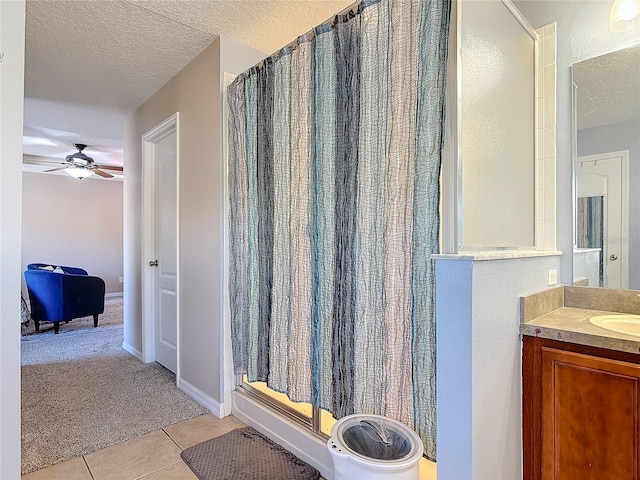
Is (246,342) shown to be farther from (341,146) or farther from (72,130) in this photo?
(72,130)

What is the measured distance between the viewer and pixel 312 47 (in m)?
1.71

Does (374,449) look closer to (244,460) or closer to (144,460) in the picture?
(244,460)

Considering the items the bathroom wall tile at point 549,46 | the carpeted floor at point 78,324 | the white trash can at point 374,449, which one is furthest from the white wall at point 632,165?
the carpeted floor at point 78,324

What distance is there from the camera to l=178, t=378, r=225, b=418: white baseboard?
2.32 m

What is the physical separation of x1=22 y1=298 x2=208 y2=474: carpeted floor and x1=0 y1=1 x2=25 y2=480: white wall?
706mm

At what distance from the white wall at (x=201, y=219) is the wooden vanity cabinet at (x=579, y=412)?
1781mm

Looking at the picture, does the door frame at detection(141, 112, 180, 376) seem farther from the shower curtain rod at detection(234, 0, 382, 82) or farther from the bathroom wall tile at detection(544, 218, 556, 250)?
the bathroom wall tile at detection(544, 218, 556, 250)

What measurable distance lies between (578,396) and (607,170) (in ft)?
3.30

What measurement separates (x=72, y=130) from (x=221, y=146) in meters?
2.80

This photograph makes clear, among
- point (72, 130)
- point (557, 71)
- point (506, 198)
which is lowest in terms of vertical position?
point (506, 198)

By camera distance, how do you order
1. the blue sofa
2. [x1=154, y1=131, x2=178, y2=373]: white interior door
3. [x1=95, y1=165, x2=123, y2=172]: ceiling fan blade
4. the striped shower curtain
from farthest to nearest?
[x1=95, y1=165, x2=123, y2=172]: ceiling fan blade, the blue sofa, [x1=154, y1=131, x2=178, y2=373]: white interior door, the striped shower curtain

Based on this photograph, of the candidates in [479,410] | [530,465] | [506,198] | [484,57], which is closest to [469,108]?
[484,57]

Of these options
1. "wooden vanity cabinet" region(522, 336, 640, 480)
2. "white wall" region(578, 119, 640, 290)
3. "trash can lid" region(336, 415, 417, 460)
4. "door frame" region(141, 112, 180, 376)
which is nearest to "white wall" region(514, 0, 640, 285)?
"white wall" region(578, 119, 640, 290)

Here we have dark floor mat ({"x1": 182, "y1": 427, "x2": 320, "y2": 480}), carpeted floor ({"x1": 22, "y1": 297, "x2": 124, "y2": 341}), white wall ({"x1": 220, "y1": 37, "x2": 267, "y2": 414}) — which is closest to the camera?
dark floor mat ({"x1": 182, "y1": 427, "x2": 320, "y2": 480})
